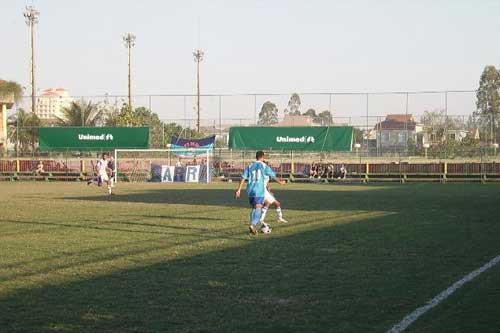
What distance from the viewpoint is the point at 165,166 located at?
4941cm

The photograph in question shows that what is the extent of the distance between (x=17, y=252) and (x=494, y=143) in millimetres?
45005

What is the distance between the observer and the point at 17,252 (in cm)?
1254

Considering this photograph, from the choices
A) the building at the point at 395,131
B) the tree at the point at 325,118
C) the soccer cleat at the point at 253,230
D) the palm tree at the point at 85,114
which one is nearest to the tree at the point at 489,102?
the building at the point at 395,131

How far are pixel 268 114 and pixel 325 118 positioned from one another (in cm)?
904

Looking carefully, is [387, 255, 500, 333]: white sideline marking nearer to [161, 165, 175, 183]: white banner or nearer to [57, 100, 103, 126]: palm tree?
[161, 165, 175, 183]: white banner

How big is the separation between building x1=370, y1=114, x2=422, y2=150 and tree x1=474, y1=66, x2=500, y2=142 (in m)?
5.08

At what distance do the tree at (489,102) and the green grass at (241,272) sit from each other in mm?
34790

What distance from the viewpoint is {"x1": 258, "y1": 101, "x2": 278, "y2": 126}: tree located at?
60650mm

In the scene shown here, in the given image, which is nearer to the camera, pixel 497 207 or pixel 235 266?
pixel 235 266

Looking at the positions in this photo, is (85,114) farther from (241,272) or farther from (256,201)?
(241,272)

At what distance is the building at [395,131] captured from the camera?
5344 centimetres

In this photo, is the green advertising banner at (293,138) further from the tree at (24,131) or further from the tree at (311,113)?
the tree at (24,131)

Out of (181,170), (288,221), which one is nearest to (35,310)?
(288,221)

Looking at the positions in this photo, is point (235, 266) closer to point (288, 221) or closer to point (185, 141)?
point (288, 221)
